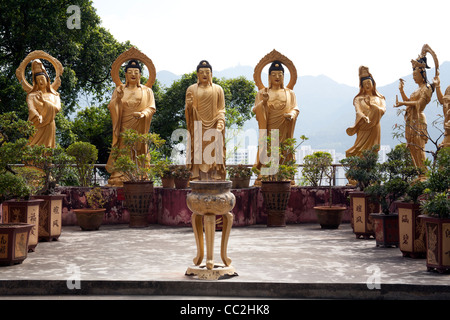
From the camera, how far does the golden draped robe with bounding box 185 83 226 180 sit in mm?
9797

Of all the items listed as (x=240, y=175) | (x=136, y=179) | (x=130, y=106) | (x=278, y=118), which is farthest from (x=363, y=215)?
(x=130, y=106)

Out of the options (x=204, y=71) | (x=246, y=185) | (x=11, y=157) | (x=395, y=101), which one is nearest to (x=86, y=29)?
(x=204, y=71)

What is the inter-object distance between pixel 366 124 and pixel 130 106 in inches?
179

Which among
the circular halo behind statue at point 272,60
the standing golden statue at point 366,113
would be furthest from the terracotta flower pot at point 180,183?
the standing golden statue at point 366,113

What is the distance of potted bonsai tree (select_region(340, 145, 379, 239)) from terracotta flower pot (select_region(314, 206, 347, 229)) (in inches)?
37.4

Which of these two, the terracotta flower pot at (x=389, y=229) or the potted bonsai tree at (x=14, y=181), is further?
the terracotta flower pot at (x=389, y=229)

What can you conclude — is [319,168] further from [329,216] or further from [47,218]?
[47,218]

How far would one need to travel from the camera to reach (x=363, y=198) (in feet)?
26.8

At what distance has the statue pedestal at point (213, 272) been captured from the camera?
16.9 ft

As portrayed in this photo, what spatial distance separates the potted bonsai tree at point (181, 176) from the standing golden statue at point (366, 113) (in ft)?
10.7

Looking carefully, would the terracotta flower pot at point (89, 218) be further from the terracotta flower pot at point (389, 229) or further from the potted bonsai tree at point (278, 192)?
the terracotta flower pot at point (389, 229)
